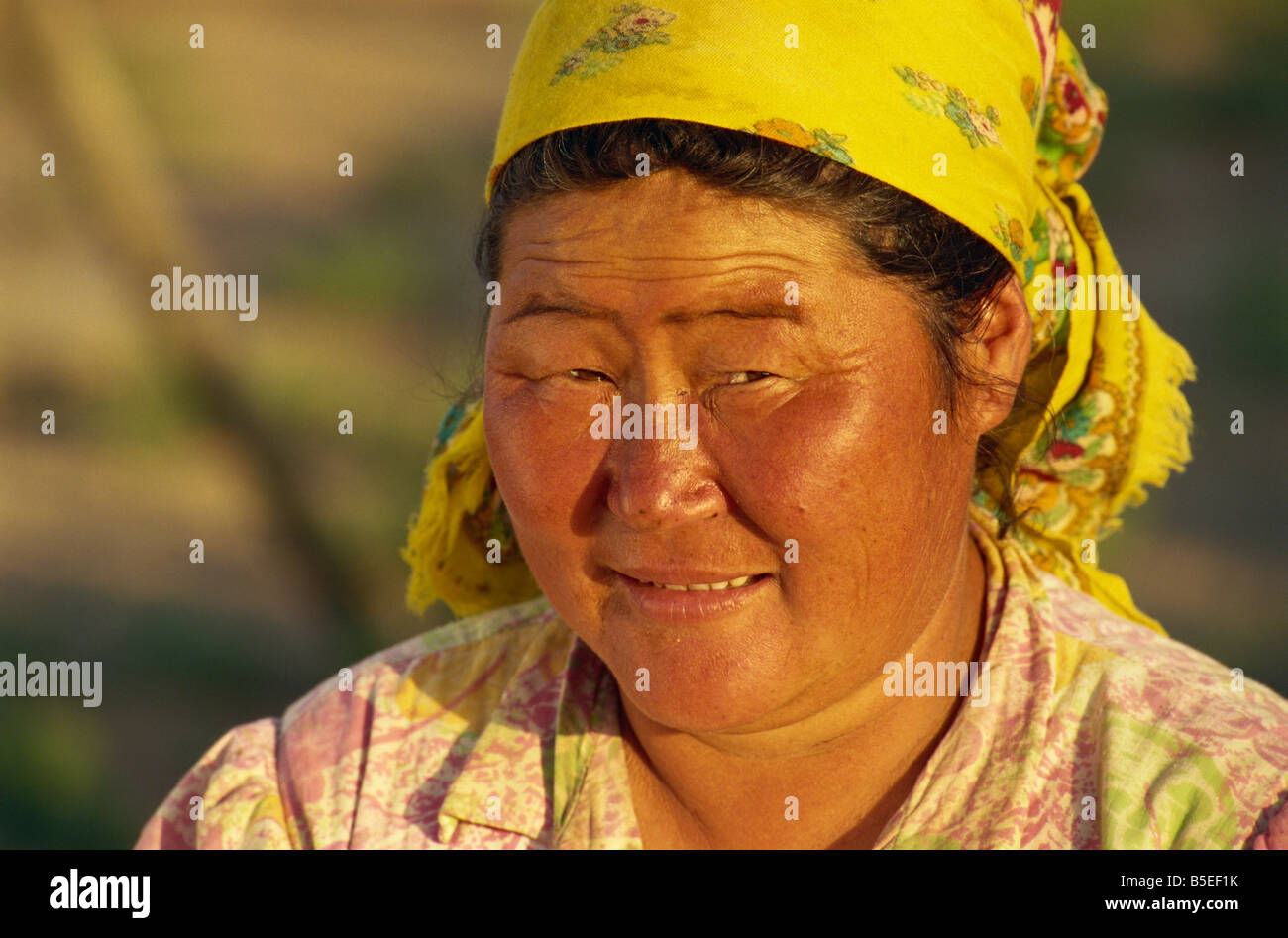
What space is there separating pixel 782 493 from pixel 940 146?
513 mm

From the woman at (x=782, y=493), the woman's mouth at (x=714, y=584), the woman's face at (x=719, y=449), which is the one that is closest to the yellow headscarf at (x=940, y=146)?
the woman at (x=782, y=493)

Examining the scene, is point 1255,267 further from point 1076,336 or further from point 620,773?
point 620,773

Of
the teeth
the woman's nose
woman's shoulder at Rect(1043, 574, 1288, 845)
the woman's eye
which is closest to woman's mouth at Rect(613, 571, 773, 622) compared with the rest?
the teeth

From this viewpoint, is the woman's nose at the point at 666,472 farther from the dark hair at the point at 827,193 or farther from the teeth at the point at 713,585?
the dark hair at the point at 827,193

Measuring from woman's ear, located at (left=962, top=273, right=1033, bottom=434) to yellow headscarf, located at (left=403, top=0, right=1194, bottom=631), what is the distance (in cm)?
6

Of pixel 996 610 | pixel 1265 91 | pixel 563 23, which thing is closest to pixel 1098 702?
pixel 996 610

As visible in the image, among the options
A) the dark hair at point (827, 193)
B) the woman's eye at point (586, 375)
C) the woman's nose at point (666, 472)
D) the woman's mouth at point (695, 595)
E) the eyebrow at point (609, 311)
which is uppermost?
the dark hair at point (827, 193)

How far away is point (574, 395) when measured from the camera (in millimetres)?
1995

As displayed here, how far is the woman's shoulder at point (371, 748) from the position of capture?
2.28m

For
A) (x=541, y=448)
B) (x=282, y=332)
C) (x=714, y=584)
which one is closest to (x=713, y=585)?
(x=714, y=584)

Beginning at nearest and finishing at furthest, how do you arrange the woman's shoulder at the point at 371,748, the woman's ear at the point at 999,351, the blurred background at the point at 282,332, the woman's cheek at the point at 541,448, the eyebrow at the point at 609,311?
the eyebrow at the point at 609,311 → the woman's cheek at the point at 541,448 → the woman's ear at the point at 999,351 → the woman's shoulder at the point at 371,748 → the blurred background at the point at 282,332

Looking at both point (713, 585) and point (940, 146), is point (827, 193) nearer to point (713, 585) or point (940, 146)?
point (940, 146)

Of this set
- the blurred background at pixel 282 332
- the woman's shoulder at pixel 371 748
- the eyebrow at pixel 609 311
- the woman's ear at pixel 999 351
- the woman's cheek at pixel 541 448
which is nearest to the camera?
the eyebrow at pixel 609 311

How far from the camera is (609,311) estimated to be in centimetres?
193
